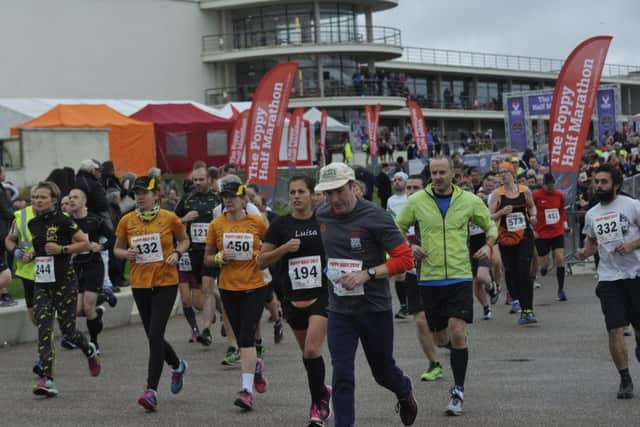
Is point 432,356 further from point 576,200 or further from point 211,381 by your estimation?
point 576,200

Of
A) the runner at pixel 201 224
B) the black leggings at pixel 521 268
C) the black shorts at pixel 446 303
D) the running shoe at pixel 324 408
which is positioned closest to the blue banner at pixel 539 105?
the black leggings at pixel 521 268

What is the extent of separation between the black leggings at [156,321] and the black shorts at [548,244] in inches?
340

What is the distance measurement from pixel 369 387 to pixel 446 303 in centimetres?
133

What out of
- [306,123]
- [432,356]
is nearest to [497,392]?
[432,356]

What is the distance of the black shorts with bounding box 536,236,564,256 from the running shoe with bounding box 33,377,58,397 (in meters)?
9.18

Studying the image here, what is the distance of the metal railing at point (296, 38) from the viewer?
63.2 m

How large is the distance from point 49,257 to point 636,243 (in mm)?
5205

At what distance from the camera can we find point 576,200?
22531mm

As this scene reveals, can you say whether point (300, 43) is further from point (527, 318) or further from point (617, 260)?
point (617, 260)

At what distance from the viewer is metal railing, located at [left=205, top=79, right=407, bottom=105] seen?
207 ft

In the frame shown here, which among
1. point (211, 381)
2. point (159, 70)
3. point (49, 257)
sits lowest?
point (211, 381)

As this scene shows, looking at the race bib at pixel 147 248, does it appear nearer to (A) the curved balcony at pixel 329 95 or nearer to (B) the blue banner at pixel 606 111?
(B) the blue banner at pixel 606 111

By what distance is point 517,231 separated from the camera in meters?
14.6

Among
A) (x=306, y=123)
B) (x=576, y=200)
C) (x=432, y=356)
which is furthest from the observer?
(x=306, y=123)
